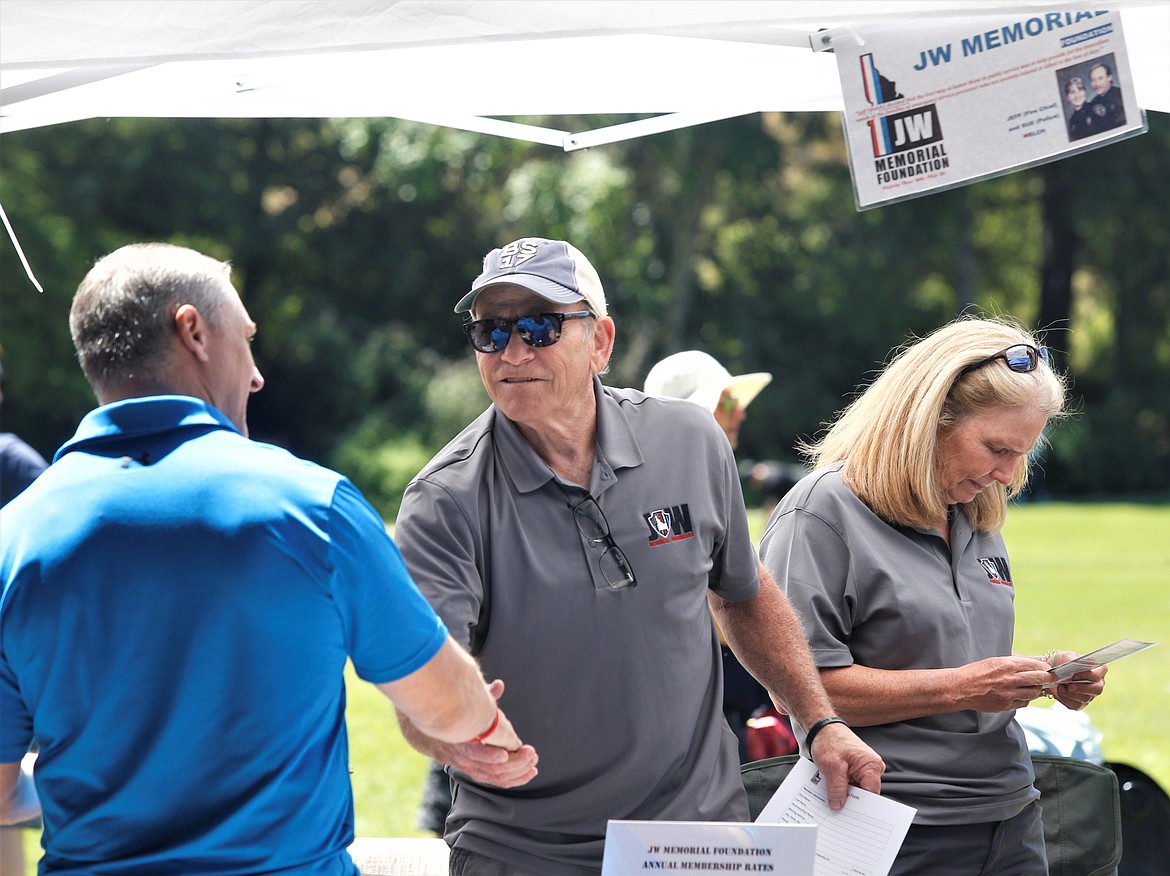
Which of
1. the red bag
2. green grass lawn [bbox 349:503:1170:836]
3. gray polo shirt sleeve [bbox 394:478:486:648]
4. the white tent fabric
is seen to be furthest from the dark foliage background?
gray polo shirt sleeve [bbox 394:478:486:648]

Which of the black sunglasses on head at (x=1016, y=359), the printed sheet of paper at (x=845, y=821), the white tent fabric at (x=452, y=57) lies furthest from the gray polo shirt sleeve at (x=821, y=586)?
the white tent fabric at (x=452, y=57)

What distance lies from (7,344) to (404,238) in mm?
Answer: 10537

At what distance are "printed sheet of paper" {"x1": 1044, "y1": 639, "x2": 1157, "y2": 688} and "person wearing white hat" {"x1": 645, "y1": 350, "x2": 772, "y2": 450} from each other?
65.6 inches

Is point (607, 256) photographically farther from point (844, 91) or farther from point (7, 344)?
point (844, 91)

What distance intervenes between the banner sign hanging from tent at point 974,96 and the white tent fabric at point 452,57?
10cm

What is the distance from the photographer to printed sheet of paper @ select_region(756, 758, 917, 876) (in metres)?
2.38

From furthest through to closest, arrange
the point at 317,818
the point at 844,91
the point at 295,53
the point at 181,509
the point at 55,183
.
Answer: the point at 55,183 < the point at 844,91 < the point at 295,53 < the point at 317,818 < the point at 181,509

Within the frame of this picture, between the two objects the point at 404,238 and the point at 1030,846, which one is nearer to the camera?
the point at 1030,846

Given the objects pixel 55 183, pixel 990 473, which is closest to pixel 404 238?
pixel 55 183

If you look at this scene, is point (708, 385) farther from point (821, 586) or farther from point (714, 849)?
point (714, 849)

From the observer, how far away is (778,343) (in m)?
30.2

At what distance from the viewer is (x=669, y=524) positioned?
2441mm

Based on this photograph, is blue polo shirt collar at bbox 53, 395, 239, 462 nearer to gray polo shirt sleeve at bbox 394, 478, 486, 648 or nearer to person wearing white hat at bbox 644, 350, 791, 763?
gray polo shirt sleeve at bbox 394, 478, 486, 648

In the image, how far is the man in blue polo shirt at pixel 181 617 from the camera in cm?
172
